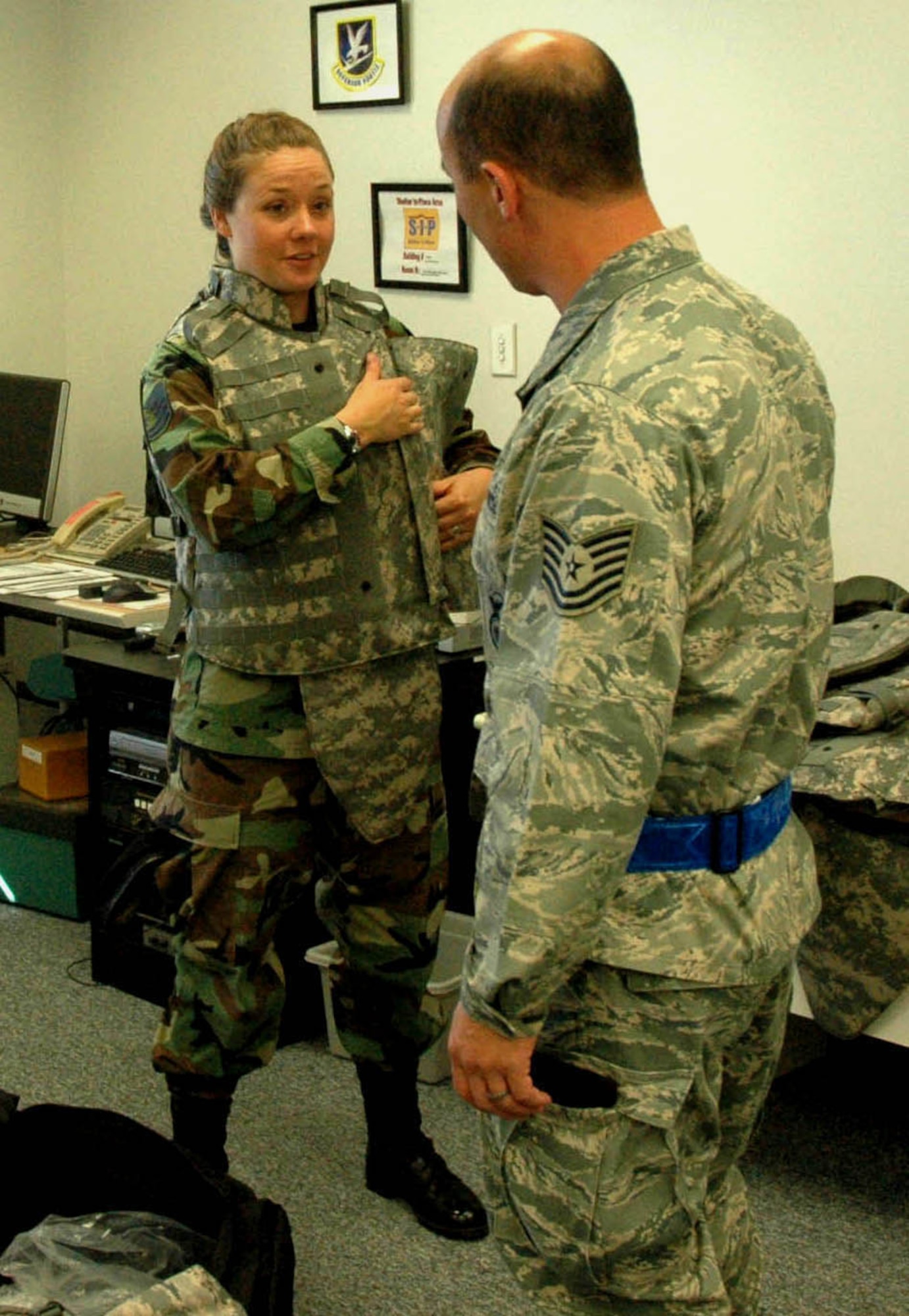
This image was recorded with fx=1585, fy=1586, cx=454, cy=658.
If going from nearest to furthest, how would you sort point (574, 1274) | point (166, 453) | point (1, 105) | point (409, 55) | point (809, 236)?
point (574, 1274) < point (166, 453) < point (809, 236) < point (409, 55) < point (1, 105)

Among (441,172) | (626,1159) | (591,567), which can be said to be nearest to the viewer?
(591,567)

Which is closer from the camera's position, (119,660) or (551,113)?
(551,113)

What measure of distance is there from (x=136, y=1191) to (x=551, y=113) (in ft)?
4.52

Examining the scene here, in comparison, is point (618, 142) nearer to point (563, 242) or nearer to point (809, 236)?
point (563, 242)

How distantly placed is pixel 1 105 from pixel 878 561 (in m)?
2.64

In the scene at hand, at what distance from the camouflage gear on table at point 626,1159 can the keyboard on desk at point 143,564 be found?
2281mm

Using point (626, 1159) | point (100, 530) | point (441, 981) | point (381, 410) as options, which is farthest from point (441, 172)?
point (626, 1159)

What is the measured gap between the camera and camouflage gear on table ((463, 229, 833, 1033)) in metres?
1.24

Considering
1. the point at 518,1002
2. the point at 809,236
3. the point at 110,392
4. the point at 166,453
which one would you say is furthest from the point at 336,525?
the point at 110,392

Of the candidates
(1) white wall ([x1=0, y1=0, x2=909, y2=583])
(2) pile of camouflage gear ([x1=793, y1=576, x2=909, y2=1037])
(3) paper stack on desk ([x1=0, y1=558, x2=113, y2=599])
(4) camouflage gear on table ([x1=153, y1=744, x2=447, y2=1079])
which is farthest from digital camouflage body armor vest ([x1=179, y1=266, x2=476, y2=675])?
(3) paper stack on desk ([x1=0, y1=558, x2=113, y2=599])

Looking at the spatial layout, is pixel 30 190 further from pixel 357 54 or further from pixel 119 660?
pixel 119 660

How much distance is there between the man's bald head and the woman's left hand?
932mm

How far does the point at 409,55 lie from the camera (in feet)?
11.3

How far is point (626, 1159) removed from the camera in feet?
4.45
